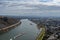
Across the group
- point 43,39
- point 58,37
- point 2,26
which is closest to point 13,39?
point 43,39

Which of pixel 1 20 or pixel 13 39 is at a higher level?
pixel 13 39

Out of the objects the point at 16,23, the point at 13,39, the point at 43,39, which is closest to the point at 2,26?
the point at 16,23

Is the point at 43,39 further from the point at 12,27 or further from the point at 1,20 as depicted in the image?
the point at 1,20

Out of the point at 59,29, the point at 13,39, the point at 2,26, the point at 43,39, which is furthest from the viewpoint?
the point at 2,26

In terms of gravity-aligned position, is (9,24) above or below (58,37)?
below

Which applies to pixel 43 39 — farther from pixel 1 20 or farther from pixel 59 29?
pixel 1 20

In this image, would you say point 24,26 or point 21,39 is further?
point 24,26

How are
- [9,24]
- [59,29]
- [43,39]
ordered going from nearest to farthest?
[43,39] → [59,29] → [9,24]

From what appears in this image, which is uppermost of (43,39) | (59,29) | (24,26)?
(43,39)

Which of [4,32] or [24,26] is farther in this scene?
[24,26]
